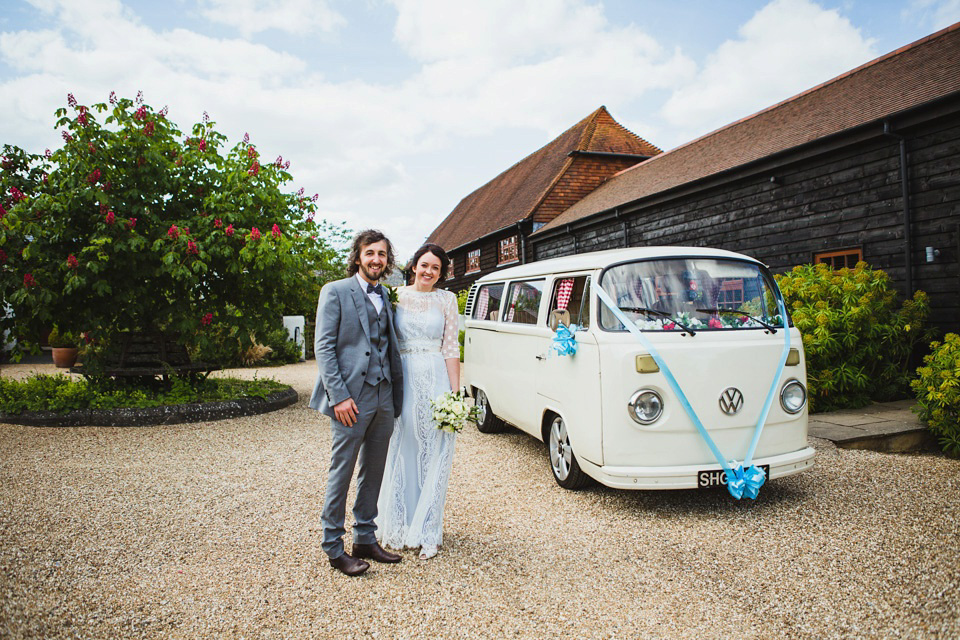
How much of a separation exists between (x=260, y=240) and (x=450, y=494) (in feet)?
17.0

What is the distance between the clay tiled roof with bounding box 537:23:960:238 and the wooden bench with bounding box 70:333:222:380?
1011 centimetres

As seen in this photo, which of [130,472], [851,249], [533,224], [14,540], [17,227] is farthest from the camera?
[533,224]

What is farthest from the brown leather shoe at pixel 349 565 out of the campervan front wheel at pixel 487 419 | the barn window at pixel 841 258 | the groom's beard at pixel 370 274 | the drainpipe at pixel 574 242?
the drainpipe at pixel 574 242

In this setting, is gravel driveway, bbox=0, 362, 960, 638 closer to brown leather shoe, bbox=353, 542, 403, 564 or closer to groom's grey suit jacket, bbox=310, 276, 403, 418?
brown leather shoe, bbox=353, 542, 403, 564

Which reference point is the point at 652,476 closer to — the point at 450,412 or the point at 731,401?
the point at 731,401

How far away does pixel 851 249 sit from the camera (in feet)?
30.3

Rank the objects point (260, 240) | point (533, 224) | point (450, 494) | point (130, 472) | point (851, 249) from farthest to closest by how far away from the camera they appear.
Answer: point (533, 224) → point (851, 249) → point (260, 240) → point (130, 472) → point (450, 494)

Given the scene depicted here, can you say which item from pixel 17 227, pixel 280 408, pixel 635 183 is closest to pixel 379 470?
pixel 280 408

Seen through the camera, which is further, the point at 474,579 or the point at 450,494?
the point at 450,494

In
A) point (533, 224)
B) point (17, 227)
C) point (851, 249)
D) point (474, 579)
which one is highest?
point (533, 224)

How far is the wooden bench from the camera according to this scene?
8.98 meters

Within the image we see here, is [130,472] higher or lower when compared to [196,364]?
lower

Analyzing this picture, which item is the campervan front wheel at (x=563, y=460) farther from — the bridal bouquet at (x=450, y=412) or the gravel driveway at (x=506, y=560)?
the bridal bouquet at (x=450, y=412)

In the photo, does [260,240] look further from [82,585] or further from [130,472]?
[82,585]
